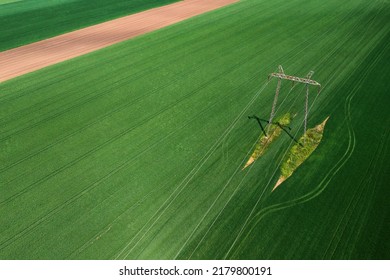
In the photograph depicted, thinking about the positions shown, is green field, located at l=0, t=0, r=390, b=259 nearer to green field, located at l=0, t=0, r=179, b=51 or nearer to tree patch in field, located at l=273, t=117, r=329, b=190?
tree patch in field, located at l=273, t=117, r=329, b=190

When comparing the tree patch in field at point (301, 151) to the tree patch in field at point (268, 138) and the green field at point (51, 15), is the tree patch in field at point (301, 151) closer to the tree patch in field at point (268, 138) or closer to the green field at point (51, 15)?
the tree patch in field at point (268, 138)

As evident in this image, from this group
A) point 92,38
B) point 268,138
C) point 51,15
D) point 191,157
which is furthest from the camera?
point 51,15

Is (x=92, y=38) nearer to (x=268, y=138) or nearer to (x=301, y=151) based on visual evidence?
(x=268, y=138)

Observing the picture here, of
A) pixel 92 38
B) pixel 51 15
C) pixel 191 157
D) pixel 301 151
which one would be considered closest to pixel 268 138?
pixel 301 151

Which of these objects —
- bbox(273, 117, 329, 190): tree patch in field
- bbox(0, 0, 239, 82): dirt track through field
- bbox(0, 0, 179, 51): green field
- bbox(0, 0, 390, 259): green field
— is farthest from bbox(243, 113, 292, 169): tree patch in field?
bbox(0, 0, 179, 51): green field

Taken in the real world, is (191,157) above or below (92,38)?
below

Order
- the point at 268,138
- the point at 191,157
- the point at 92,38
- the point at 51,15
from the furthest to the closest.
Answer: the point at 51,15 < the point at 92,38 < the point at 268,138 < the point at 191,157
